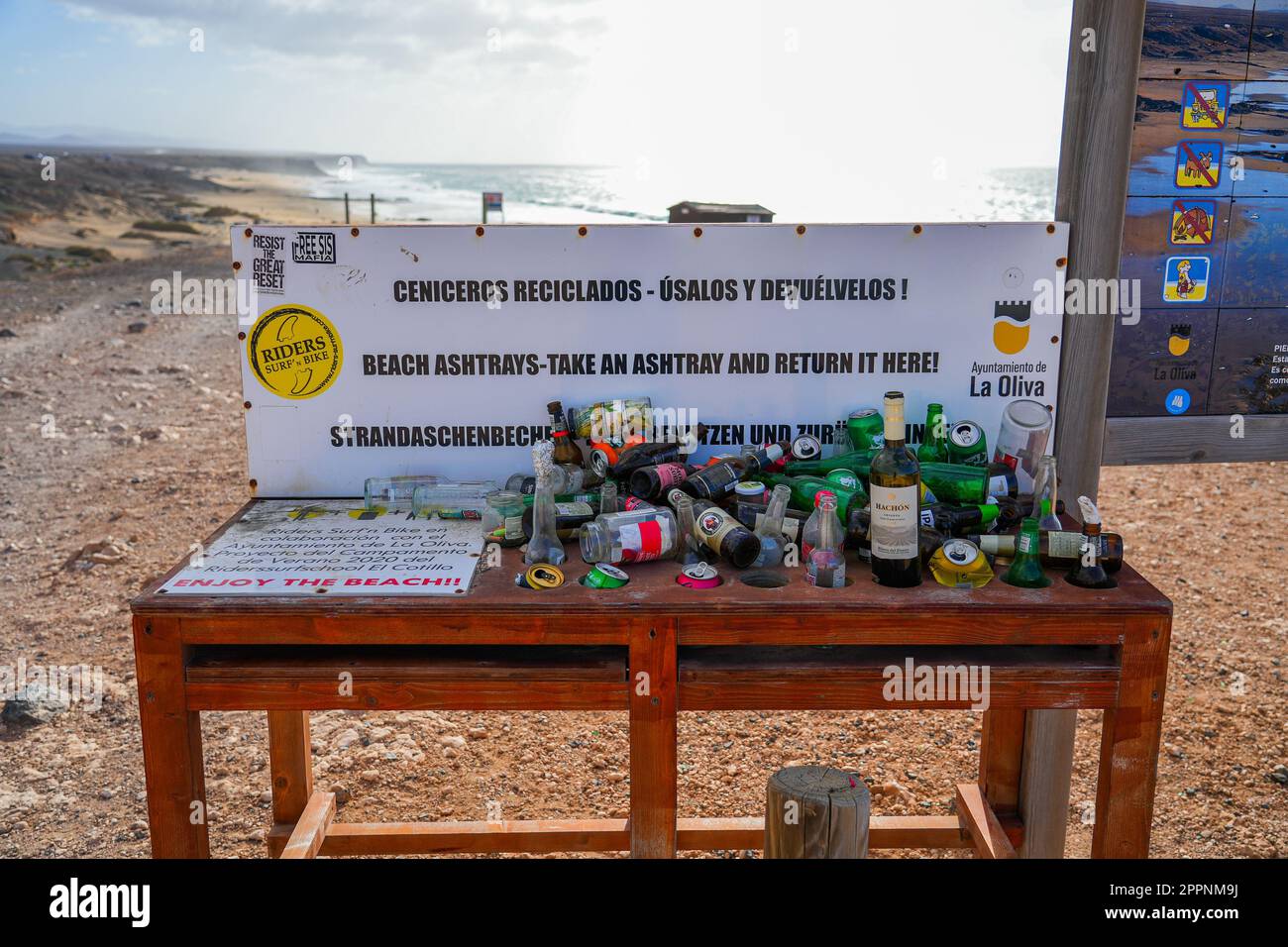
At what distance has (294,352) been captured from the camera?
3.46m

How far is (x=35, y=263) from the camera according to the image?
2233cm

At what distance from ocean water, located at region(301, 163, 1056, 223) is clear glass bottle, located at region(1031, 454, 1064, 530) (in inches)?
1449

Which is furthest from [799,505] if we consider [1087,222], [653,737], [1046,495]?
[1087,222]

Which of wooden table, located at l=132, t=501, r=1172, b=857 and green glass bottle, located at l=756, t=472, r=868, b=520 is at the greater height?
green glass bottle, located at l=756, t=472, r=868, b=520

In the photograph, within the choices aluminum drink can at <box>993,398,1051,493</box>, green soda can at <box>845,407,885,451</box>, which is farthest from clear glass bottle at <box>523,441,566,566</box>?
aluminum drink can at <box>993,398,1051,493</box>

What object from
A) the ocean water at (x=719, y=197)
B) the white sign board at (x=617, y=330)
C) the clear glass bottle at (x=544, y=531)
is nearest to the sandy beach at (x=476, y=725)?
the white sign board at (x=617, y=330)

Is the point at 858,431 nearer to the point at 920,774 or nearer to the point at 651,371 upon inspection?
the point at 651,371

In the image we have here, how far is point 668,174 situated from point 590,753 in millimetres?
84250

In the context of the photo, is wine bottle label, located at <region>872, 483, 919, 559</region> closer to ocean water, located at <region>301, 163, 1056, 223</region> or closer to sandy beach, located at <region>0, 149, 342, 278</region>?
sandy beach, located at <region>0, 149, 342, 278</region>

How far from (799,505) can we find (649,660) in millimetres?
839

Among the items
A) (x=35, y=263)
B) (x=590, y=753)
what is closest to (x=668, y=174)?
(x=35, y=263)

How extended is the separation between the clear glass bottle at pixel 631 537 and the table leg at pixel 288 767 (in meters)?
1.58

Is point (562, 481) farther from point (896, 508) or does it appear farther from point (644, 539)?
point (896, 508)

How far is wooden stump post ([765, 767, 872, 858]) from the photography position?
228 cm
